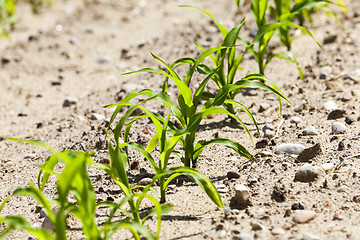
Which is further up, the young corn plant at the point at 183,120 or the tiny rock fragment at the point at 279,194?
the young corn plant at the point at 183,120

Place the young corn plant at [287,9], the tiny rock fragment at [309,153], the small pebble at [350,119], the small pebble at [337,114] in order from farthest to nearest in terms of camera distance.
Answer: the young corn plant at [287,9]
the small pebble at [337,114]
the small pebble at [350,119]
the tiny rock fragment at [309,153]

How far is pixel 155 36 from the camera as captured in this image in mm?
5641

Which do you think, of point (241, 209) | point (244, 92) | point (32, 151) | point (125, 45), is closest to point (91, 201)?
point (241, 209)

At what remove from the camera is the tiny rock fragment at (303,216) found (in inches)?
91.7

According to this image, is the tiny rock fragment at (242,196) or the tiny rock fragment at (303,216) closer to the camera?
the tiny rock fragment at (303,216)

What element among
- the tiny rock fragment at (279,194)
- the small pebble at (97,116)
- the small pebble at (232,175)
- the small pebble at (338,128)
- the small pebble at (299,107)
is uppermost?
the small pebble at (97,116)

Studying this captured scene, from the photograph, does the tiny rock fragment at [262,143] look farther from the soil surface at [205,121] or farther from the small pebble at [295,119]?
the small pebble at [295,119]

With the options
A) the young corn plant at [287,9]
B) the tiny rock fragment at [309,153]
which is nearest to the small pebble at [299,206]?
the tiny rock fragment at [309,153]

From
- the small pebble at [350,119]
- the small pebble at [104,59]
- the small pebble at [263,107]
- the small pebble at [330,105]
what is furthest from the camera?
the small pebble at [104,59]

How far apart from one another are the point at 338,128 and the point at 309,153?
0.38 metres

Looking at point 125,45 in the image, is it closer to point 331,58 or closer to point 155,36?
point 155,36

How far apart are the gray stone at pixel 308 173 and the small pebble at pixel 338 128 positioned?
1.76ft

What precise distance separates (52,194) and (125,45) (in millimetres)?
2921

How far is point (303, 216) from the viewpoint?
7.70 ft
